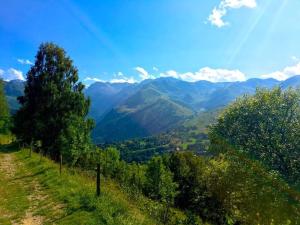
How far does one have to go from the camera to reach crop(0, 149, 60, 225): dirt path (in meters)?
20.8

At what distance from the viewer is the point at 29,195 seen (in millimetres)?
26219

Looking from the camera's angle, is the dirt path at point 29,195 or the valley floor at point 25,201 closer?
the dirt path at point 29,195

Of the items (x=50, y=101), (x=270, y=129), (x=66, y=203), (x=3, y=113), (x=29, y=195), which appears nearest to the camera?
(x=66, y=203)

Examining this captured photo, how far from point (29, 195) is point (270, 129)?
84.8 feet

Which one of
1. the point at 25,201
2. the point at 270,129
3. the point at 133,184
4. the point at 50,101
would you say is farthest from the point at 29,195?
the point at 50,101

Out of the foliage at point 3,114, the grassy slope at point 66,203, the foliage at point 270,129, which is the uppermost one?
the foliage at point 3,114

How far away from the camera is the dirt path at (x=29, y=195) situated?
20.8 metres

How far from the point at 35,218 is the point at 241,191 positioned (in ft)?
73.7

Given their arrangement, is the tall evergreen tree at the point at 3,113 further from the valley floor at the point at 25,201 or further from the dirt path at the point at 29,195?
the valley floor at the point at 25,201

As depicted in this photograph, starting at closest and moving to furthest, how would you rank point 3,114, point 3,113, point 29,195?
1. point 29,195
2. point 3,114
3. point 3,113

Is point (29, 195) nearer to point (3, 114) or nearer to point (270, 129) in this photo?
point (270, 129)

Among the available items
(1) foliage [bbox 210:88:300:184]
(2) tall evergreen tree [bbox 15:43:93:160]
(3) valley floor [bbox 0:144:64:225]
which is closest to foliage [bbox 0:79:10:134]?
(2) tall evergreen tree [bbox 15:43:93:160]

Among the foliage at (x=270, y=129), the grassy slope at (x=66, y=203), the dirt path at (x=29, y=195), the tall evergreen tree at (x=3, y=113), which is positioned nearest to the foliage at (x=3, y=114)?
the tall evergreen tree at (x=3, y=113)

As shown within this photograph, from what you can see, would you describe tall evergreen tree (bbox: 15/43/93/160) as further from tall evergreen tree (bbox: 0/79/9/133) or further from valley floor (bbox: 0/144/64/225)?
tall evergreen tree (bbox: 0/79/9/133)
